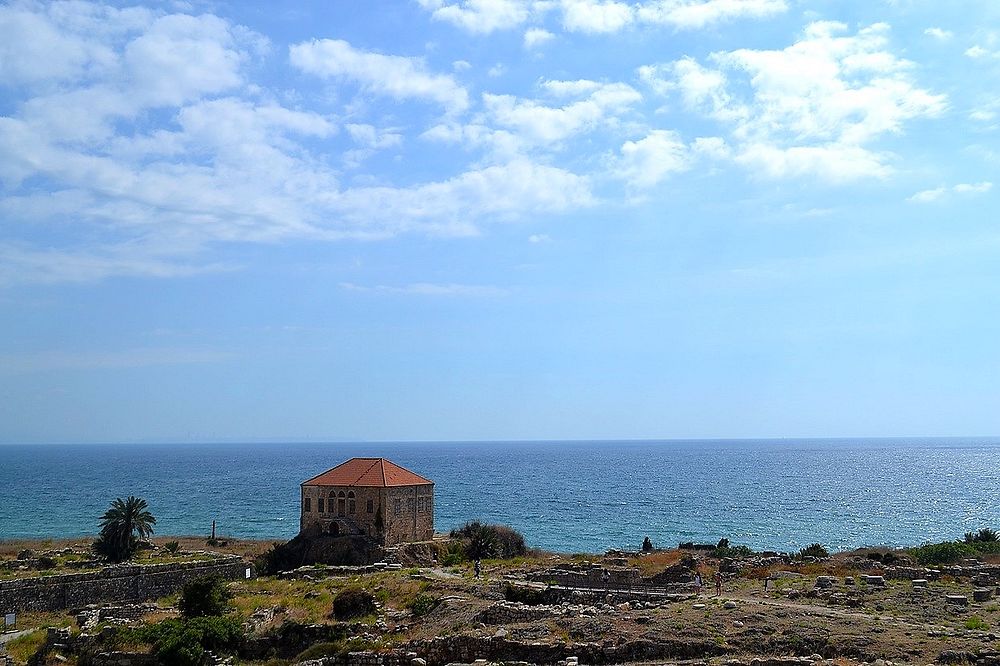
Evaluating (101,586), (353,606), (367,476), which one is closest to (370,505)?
(367,476)

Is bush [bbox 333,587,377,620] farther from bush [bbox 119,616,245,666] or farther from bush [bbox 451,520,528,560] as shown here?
bush [bbox 451,520,528,560]

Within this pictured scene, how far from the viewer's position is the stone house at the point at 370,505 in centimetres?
5581

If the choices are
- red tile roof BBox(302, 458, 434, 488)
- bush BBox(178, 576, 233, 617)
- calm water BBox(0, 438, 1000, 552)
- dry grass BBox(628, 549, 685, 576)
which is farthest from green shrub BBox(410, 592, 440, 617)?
calm water BBox(0, 438, 1000, 552)

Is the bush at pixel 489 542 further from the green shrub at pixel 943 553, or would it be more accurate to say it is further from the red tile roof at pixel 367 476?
the green shrub at pixel 943 553

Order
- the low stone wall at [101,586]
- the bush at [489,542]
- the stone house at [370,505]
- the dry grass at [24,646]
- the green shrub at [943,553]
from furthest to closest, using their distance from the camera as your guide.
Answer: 1. the stone house at [370,505]
2. the bush at [489,542]
3. the green shrub at [943,553]
4. the low stone wall at [101,586]
5. the dry grass at [24,646]

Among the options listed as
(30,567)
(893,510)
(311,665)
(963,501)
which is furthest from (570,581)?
(963,501)

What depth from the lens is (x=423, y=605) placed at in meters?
32.1

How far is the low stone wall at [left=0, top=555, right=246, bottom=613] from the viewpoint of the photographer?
38969 mm

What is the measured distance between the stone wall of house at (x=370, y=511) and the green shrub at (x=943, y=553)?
31.1 m

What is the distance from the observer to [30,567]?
5034 cm

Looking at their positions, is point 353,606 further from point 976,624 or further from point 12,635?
point 976,624

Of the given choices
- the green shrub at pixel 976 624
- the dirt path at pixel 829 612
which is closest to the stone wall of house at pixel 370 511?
the dirt path at pixel 829 612

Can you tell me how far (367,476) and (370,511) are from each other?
267 cm

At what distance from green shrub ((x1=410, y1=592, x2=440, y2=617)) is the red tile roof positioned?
23593 millimetres
